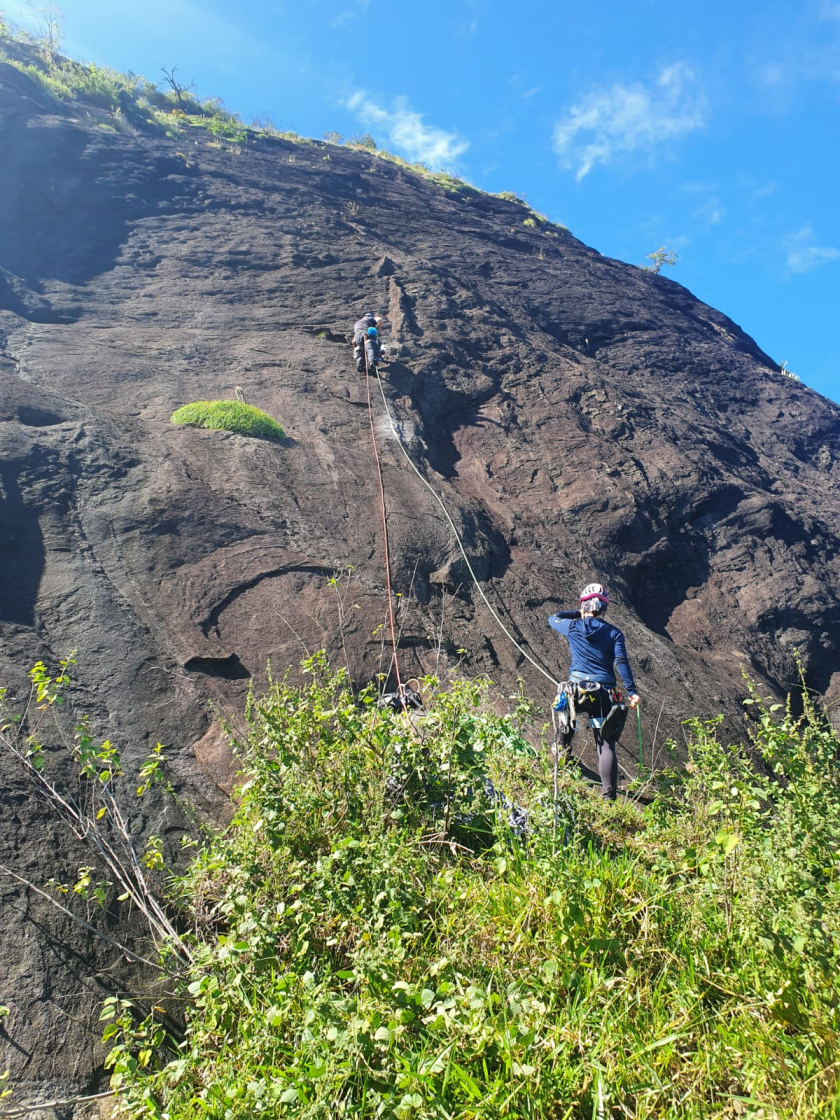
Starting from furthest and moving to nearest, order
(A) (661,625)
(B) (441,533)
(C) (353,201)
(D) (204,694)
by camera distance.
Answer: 1. (C) (353,201)
2. (A) (661,625)
3. (B) (441,533)
4. (D) (204,694)

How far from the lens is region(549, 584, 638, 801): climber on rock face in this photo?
17.3ft

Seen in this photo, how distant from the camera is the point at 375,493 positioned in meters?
9.21

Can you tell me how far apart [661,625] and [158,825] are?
7890mm

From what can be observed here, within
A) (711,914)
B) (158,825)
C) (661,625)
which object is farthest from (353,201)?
(711,914)

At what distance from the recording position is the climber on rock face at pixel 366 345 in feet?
41.7

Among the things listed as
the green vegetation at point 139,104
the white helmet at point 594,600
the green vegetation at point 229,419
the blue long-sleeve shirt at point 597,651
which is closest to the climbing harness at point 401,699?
the blue long-sleeve shirt at point 597,651

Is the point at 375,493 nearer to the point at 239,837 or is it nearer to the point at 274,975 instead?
the point at 239,837

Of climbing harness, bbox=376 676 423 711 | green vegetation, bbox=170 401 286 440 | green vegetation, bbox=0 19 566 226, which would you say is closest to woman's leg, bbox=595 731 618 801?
climbing harness, bbox=376 676 423 711

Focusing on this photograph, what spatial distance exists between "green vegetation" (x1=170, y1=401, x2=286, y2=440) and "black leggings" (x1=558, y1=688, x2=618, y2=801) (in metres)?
6.34

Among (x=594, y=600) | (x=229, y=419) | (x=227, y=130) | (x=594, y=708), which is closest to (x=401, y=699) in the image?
(x=594, y=708)

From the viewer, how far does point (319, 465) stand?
31.3 feet

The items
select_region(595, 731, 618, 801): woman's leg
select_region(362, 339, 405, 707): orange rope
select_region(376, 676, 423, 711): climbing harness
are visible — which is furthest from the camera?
select_region(362, 339, 405, 707): orange rope

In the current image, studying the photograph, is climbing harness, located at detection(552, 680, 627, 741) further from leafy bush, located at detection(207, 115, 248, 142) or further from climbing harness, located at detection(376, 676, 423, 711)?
leafy bush, located at detection(207, 115, 248, 142)

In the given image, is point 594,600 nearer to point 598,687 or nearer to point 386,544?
point 598,687
